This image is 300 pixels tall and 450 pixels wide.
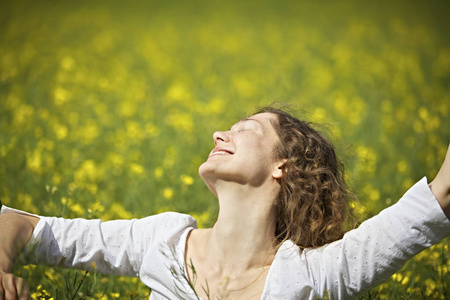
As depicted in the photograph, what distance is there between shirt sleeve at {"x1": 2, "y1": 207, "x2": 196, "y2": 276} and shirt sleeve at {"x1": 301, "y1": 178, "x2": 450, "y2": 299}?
0.57 metres

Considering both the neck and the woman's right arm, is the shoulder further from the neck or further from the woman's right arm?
the woman's right arm

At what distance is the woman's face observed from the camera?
6.93 ft

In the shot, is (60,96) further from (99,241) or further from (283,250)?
(283,250)

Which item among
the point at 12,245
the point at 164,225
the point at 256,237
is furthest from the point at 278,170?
the point at 12,245

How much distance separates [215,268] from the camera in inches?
83.5

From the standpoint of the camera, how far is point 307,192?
2.26m

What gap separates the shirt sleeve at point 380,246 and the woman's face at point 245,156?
0.34 meters

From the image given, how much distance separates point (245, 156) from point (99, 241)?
613 mm

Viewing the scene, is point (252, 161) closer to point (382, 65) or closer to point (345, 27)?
point (382, 65)

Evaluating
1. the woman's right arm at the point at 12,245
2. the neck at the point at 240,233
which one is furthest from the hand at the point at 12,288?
the neck at the point at 240,233

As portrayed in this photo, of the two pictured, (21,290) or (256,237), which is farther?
(256,237)

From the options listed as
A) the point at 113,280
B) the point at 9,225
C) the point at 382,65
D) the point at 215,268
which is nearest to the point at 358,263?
the point at 215,268

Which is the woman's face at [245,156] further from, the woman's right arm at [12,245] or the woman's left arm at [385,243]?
the woman's right arm at [12,245]

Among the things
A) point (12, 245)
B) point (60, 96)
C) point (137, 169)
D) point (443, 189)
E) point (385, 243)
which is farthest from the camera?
point (60, 96)
